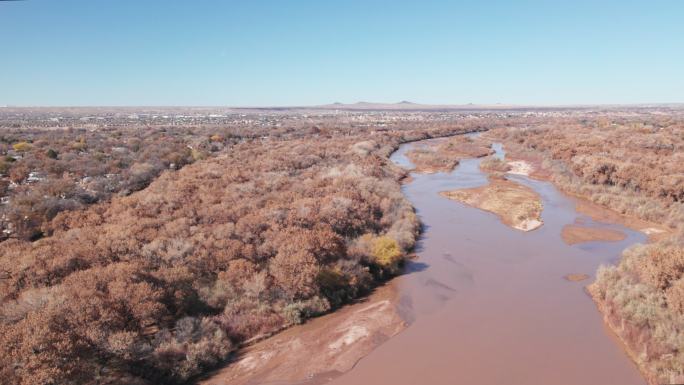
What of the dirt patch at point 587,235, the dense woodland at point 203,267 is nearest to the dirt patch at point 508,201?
the dirt patch at point 587,235

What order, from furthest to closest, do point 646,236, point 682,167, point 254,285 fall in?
1. point 682,167
2. point 646,236
3. point 254,285

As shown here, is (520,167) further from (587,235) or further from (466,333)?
(466,333)

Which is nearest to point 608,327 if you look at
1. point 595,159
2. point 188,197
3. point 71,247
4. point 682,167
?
point 71,247

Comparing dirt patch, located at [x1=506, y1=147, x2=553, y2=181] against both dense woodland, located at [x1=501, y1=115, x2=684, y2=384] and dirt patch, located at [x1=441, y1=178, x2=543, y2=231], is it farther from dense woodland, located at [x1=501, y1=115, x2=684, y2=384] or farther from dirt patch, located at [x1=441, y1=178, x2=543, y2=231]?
dirt patch, located at [x1=441, y1=178, x2=543, y2=231]

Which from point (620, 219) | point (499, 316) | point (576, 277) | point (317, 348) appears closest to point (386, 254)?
point (499, 316)

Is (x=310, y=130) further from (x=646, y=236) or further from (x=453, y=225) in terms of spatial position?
(x=646, y=236)

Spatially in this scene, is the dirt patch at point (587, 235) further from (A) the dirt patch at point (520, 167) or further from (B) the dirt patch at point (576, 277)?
(A) the dirt patch at point (520, 167)
